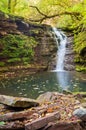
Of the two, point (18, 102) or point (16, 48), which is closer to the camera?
point (18, 102)

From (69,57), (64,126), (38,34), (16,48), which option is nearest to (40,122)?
(64,126)

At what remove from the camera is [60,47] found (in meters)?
20.8

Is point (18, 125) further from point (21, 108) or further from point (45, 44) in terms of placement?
point (45, 44)

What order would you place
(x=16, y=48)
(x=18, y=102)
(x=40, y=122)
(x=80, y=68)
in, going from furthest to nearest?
(x=16, y=48), (x=80, y=68), (x=18, y=102), (x=40, y=122)

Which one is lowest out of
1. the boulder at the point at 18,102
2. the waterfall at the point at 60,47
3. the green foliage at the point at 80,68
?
the green foliage at the point at 80,68

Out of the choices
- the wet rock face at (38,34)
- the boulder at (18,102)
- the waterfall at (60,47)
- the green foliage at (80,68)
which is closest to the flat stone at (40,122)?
the boulder at (18,102)

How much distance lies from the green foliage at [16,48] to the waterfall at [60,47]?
210 cm

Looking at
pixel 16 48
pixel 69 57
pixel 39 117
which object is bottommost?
pixel 69 57

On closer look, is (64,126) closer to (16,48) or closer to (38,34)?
(16,48)

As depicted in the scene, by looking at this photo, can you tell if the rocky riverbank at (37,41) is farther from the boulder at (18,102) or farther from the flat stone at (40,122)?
the flat stone at (40,122)

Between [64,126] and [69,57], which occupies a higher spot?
[64,126]

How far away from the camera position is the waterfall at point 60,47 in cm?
1856

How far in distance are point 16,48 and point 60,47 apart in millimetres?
3878

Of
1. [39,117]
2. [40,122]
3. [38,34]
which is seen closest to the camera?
[40,122]
